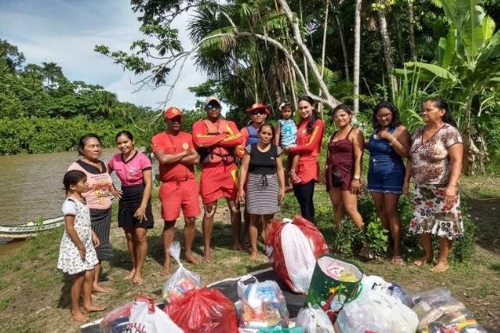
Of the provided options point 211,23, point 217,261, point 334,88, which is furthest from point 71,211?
point 211,23

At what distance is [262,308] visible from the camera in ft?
8.83

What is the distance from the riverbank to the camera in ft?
11.7

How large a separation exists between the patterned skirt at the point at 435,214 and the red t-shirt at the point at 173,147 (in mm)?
2243

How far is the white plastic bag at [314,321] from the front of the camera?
2445 mm

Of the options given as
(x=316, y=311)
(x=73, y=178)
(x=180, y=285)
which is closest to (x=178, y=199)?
(x=73, y=178)

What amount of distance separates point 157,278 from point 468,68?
22.0 feet

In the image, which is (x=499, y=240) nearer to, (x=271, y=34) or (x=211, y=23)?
(x=271, y=34)

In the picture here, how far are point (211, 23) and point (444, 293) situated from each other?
12.4m

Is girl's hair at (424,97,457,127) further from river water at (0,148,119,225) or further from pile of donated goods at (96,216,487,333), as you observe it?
river water at (0,148,119,225)

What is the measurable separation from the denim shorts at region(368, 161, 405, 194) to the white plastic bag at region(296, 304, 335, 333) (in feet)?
6.17

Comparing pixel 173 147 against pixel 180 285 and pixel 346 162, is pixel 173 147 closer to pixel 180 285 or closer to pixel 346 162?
pixel 180 285

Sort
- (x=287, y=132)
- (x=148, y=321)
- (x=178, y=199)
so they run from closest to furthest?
(x=148, y=321) < (x=178, y=199) < (x=287, y=132)

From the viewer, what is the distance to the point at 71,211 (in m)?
3.30

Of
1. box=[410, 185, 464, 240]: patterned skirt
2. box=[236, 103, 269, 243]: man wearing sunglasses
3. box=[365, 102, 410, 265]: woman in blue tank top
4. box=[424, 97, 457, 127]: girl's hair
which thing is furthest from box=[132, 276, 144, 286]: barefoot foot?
box=[424, 97, 457, 127]: girl's hair
